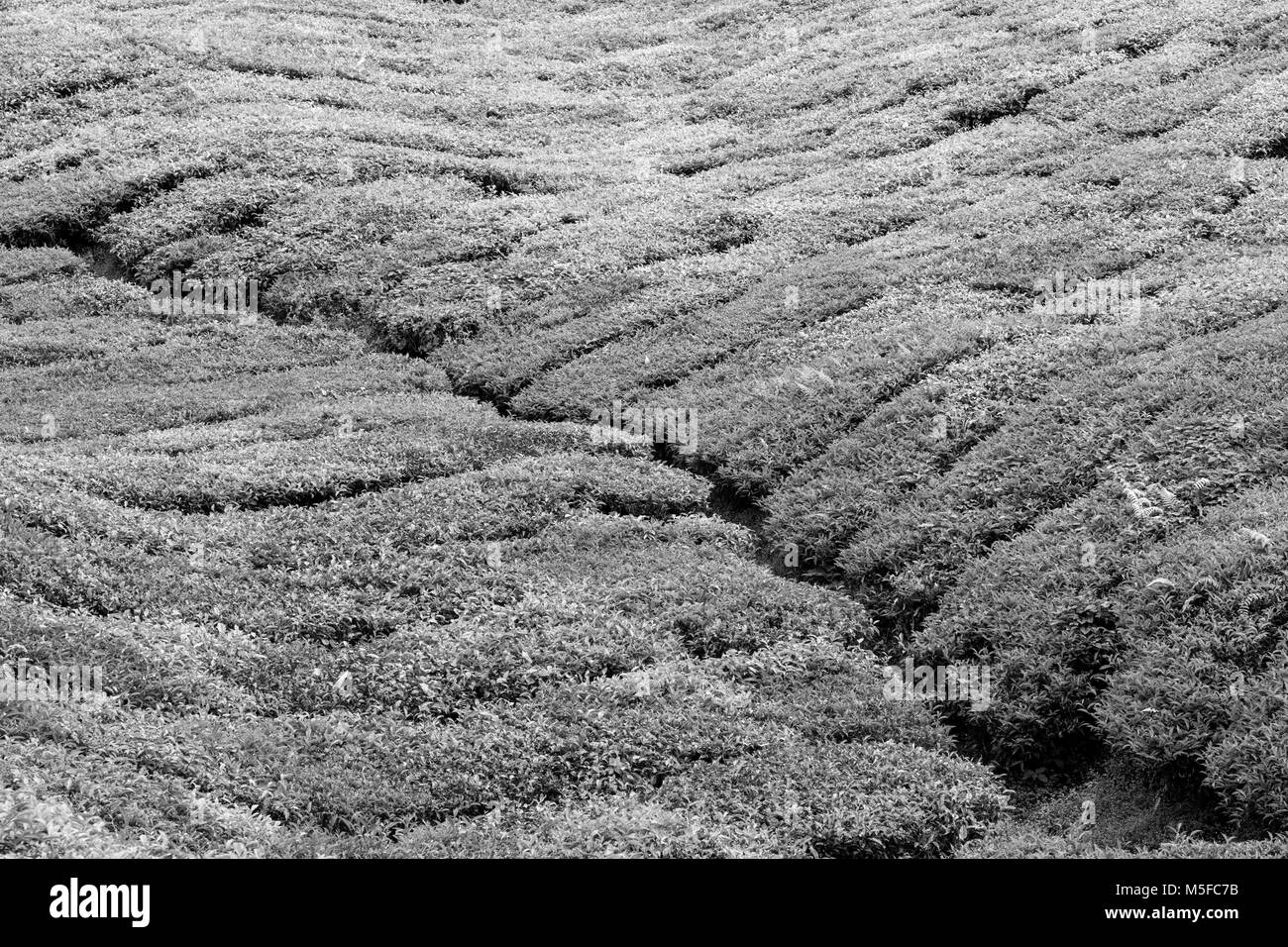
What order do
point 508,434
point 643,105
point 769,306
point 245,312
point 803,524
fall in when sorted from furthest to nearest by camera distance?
point 643,105, point 245,312, point 769,306, point 508,434, point 803,524

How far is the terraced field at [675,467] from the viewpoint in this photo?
11.7 meters

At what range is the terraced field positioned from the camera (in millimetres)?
11695

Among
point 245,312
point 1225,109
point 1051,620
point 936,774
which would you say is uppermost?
point 1225,109

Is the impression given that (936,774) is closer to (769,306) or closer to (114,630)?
Answer: (114,630)

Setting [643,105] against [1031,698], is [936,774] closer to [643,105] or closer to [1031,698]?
[1031,698]

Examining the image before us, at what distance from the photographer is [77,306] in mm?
26719

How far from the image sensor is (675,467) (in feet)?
63.2

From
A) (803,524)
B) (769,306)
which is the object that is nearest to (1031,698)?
(803,524)

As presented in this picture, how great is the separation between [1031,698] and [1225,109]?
19.1 m

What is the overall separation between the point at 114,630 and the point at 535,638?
4203 mm

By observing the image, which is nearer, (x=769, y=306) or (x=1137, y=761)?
(x=1137, y=761)

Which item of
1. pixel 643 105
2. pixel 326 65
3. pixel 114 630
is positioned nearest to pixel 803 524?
pixel 114 630

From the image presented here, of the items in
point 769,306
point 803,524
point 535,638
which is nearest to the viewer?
point 535,638

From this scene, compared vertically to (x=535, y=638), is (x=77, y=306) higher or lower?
higher
